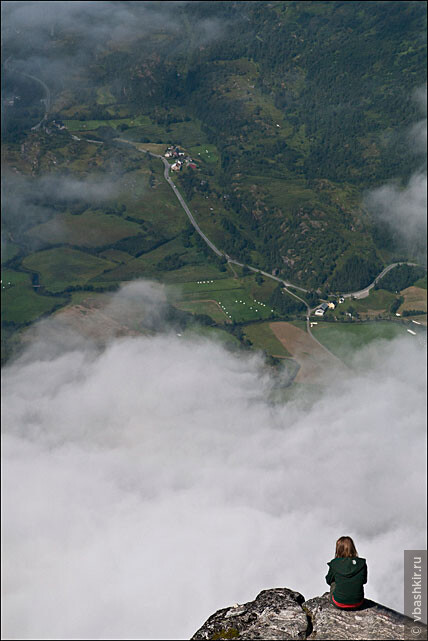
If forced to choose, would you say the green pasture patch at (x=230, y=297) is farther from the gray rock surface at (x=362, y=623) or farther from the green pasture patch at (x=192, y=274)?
the gray rock surface at (x=362, y=623)

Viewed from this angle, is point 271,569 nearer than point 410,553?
No

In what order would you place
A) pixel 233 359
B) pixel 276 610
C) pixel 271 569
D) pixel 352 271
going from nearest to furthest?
pixel 276 610 → pixel 271 569 → pixel 233 359 → pixel 352 271

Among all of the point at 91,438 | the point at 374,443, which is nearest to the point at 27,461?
the point at 91,438

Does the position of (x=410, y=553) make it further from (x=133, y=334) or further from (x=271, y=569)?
(x=133, y=334)

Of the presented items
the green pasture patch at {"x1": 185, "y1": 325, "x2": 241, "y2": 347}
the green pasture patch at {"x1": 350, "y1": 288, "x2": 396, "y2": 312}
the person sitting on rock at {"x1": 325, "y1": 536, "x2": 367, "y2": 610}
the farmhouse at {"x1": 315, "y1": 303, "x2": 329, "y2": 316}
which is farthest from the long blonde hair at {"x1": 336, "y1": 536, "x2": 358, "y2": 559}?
the green pasture patch at {"x1": 350, "y1": 288, "x2": 396, "y2": 312}

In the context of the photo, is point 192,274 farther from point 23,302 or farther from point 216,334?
point 23,302

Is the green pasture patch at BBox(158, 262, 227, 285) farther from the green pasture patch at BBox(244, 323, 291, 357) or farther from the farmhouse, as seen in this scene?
the farmhouse
